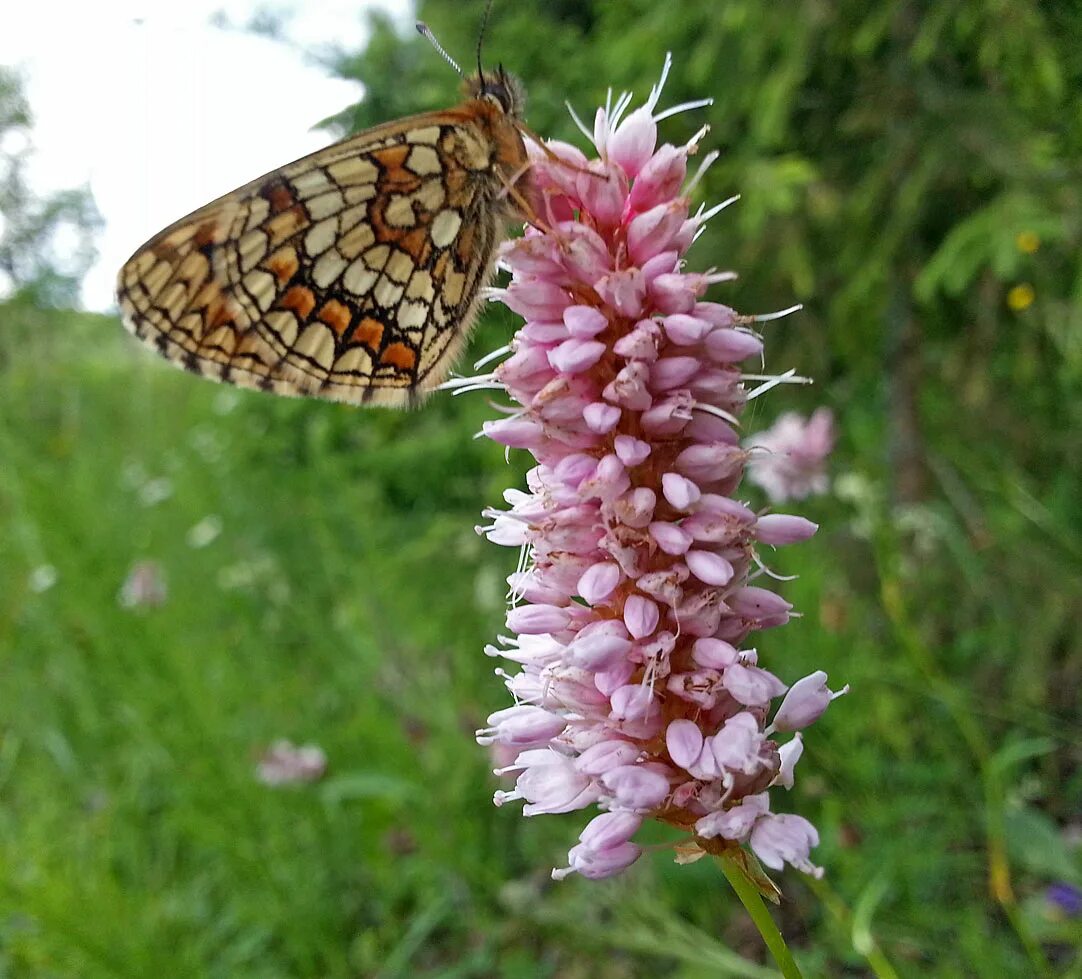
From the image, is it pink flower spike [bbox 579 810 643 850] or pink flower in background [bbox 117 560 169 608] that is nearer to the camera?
pink flower spike [bbox 579 810 643 850]

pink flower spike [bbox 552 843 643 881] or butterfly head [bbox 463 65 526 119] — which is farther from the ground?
butterfly head [bbox 463 65 526 119]

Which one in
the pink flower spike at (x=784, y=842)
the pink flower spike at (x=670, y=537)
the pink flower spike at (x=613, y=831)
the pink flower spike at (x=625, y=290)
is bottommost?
the pink flower spike at (x=784, y=842)

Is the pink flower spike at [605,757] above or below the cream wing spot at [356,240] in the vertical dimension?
below

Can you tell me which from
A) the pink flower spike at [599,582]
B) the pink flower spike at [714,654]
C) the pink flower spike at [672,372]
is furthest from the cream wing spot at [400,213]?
the pink flower spike at [714,654]

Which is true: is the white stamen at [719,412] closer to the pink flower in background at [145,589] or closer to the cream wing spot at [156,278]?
the cream wing spot at [156,278]

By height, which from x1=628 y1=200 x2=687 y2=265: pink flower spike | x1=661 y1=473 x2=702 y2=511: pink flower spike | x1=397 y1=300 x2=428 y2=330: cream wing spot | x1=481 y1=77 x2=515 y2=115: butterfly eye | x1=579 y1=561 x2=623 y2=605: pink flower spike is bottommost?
x1=579 y1=561 x2=623 y2=605: pink flower spike

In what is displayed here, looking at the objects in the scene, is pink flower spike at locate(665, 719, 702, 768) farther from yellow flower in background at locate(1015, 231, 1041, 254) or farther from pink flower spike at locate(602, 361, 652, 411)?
yellow flower in background at locate(1015, 231, 1041, 254)

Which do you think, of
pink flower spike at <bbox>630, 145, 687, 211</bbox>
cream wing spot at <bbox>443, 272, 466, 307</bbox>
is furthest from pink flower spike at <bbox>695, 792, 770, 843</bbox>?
cream wing spot at <bbox>443, 272, 466, 307</bbox>
